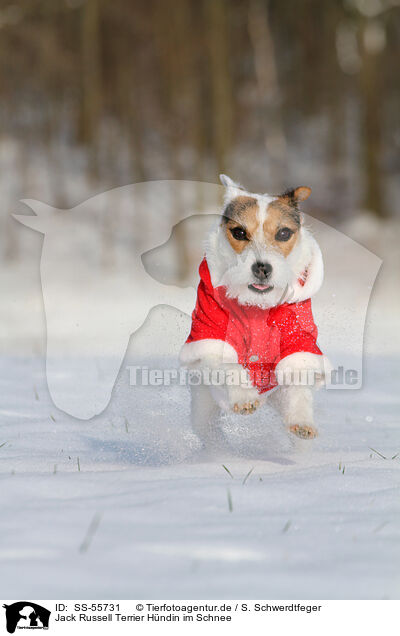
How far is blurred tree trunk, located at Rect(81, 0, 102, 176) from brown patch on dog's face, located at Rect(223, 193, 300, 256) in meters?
16.5

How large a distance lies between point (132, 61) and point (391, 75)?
7.71m

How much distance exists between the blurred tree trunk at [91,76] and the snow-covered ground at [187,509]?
53.7 feet

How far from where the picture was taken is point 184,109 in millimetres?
17391

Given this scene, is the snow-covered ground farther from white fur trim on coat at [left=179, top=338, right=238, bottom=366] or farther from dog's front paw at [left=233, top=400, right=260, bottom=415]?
white fur trim on coat at [left=179, top=338, right=238, bottom=366]

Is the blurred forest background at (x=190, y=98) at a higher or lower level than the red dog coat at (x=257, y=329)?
higher

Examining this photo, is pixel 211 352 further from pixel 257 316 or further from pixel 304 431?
pixel 304 431

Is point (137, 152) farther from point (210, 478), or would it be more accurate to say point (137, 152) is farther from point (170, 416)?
point (210, 478)

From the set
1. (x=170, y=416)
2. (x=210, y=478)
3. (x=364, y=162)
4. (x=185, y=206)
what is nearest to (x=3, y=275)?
(x=185, y=206)

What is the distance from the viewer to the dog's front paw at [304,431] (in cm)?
360

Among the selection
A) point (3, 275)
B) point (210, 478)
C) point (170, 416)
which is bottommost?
point (210, 478)

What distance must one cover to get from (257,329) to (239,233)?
517 millimetres

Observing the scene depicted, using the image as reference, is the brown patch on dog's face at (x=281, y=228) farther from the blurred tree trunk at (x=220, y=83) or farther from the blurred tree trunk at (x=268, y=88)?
the blurred tree trunk at (x=268, y=88)
